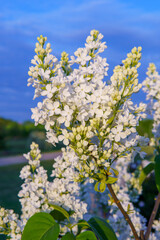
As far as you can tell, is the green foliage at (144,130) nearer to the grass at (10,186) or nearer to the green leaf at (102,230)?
the green leaf at (102,230)

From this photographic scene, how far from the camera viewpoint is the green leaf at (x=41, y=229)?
167 cm

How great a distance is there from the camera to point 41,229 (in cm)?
173

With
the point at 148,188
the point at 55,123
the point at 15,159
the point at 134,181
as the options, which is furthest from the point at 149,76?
the point at 15,159

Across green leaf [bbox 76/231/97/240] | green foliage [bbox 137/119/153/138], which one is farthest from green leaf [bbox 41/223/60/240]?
green foliage [bbox 137/119/153/138]

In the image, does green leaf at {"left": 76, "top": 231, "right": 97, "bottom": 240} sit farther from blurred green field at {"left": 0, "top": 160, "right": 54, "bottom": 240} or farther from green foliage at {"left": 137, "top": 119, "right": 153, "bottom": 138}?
blurred green field at {"left": 0, "top": 160, "right": 54, "bottom": 240}

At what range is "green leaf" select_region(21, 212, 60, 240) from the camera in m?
1.67

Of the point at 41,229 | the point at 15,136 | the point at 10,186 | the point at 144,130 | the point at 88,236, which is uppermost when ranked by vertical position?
the point at 15,136

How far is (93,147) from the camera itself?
154 cm

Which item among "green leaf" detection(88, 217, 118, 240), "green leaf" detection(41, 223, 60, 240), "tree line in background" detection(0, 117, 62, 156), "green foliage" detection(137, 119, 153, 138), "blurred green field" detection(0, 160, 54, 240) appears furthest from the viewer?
"tree line in background" detection(0, 117, 62, 156)

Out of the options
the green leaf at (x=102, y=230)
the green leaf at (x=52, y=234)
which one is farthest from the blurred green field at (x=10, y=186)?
the green leaf at (x=52, y=234)

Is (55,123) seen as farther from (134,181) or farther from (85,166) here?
(134,181)

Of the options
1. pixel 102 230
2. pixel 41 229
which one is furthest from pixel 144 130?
pixel 41 229

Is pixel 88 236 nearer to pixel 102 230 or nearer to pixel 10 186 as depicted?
pixel 102 230

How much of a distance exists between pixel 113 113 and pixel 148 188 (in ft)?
15.9
